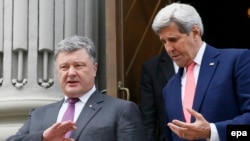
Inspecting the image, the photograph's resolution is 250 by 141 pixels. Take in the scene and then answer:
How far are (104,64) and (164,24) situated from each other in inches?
83.8

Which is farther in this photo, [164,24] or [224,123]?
[164,24]

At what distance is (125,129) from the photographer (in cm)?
450

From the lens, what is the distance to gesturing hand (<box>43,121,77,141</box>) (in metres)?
4.30

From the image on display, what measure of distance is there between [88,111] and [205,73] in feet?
2.57

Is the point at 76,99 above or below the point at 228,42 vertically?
below

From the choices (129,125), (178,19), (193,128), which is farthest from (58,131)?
(178,19)

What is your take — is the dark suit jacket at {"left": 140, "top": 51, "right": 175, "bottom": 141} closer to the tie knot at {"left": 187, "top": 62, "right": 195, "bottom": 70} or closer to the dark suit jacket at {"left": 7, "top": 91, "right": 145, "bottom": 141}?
the dark suit jacket at {"left": 7, "top": 91, "right": 145, "bottom": 141}

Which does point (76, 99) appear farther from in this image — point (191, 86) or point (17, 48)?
point (17, 48)

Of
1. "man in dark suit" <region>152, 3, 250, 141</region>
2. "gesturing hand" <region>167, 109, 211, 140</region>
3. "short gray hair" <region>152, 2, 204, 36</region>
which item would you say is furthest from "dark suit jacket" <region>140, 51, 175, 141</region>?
"gesturing hand" <region>167, 109, 211, 140</region>

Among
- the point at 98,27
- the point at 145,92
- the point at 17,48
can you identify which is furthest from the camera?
the point at 98,27

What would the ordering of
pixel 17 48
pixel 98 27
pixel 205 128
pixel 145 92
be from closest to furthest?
pixel 205 128
pixel 145 92
pixel 17 48
pixel 98 27

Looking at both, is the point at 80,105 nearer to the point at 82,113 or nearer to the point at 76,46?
the point at 82,113

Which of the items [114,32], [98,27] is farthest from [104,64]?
[114,32]

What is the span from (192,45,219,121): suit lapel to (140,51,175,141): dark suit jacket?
3.34ft
